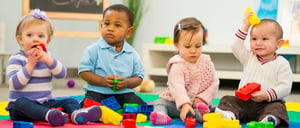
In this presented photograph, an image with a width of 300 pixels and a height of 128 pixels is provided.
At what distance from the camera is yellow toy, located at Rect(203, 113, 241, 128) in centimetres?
154

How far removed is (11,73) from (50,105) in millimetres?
190

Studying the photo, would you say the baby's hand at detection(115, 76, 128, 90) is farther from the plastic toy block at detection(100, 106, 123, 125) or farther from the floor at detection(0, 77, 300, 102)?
the floor at detection(0, 77, 300, 102)

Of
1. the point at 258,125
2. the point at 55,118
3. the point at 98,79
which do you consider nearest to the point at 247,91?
the point at 258,125

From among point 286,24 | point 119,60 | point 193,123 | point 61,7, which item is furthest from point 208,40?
point 193,123

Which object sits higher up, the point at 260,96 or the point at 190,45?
the point at 190,45

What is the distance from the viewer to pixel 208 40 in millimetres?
4109

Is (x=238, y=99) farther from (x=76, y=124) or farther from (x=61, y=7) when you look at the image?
(x=61, y=7)

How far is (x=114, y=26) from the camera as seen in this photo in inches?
78.2

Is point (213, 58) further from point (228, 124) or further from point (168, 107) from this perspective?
point (228, 124)

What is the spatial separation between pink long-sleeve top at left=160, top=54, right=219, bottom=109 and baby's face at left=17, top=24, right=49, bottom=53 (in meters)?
0.54

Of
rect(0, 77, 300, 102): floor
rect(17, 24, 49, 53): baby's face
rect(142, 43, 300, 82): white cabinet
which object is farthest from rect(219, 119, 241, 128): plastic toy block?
rect(142, 43, 300, 82): white cabinet

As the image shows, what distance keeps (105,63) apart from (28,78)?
1.33 ft

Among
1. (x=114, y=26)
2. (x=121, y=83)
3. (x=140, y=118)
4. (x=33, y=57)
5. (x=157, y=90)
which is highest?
(x=114, y=26)

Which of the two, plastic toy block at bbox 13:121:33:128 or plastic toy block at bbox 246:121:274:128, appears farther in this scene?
plastic toy block at bbox 246:121:274:128
